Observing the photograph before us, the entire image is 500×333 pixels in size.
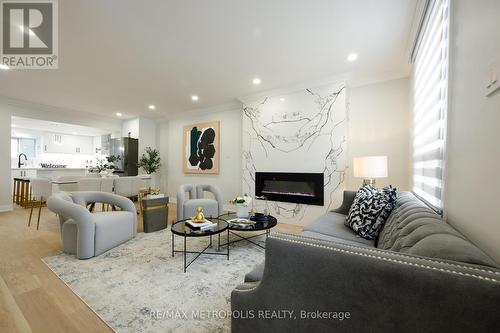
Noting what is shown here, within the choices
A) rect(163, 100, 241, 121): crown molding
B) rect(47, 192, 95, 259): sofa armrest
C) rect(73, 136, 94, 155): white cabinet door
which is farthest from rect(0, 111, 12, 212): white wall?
rect(73, 136, 94, 155): white cabinet door

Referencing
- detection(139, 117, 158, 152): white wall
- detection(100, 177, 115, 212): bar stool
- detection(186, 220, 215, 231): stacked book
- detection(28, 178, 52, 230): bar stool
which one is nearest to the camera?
detection(186, 220, 215, 231): stacked book

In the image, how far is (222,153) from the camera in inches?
209

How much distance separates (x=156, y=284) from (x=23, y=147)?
31.4 ft

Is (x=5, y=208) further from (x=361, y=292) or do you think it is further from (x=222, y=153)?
(x=361, y=292)

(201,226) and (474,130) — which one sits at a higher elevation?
(474,130)

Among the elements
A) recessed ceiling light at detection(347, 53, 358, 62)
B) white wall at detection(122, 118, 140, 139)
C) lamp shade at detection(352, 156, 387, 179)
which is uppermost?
recessed ceiling light at detection(347, 53, 358, 62)

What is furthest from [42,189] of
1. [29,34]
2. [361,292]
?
[361,292]

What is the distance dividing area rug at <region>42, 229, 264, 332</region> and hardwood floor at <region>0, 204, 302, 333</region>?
0.23 feet

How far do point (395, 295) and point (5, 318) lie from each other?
8.06ft

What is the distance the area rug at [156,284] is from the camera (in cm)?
152

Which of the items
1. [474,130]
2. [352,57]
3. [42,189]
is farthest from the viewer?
[42,189]

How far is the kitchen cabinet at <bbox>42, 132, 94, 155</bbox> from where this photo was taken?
8.06 m

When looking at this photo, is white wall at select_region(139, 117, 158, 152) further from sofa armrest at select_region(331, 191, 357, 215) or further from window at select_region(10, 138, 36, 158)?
sofa armrest at select_region(331, 191, 357, 215)

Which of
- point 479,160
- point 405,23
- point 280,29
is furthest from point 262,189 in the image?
point 479,160
